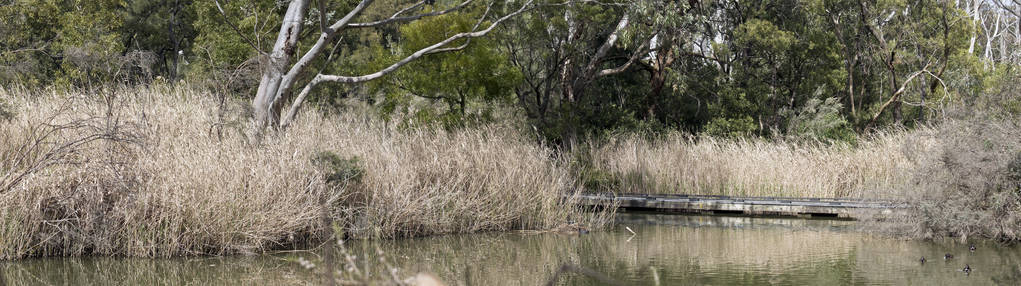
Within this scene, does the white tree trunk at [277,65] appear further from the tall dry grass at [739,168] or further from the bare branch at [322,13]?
the tall dry grass at [739,168]

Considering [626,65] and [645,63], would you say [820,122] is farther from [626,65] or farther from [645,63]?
[626,65]

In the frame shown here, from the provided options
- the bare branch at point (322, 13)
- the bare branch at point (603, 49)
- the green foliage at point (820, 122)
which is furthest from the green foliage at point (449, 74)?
the green foliage at point (820, 122)

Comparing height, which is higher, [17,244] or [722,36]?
[722,36]

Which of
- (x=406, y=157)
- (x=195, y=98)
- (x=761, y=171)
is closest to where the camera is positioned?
(x=406, y=157)

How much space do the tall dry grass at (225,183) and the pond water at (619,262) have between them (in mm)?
250

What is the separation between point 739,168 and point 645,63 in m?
8.30

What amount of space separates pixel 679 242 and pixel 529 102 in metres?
11.7

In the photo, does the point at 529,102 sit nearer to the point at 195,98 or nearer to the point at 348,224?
the point at 195,98

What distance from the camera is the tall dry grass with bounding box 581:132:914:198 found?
15.8 m

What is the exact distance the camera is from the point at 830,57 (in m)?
24.2

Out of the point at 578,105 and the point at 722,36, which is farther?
the point at 722,36

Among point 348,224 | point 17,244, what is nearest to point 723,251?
point 348,224

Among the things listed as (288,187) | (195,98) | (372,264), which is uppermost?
(195,98)

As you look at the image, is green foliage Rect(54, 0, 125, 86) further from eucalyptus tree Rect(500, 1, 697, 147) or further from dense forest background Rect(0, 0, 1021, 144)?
eucalyptus tree Rect(500, 1, 697, 147)
